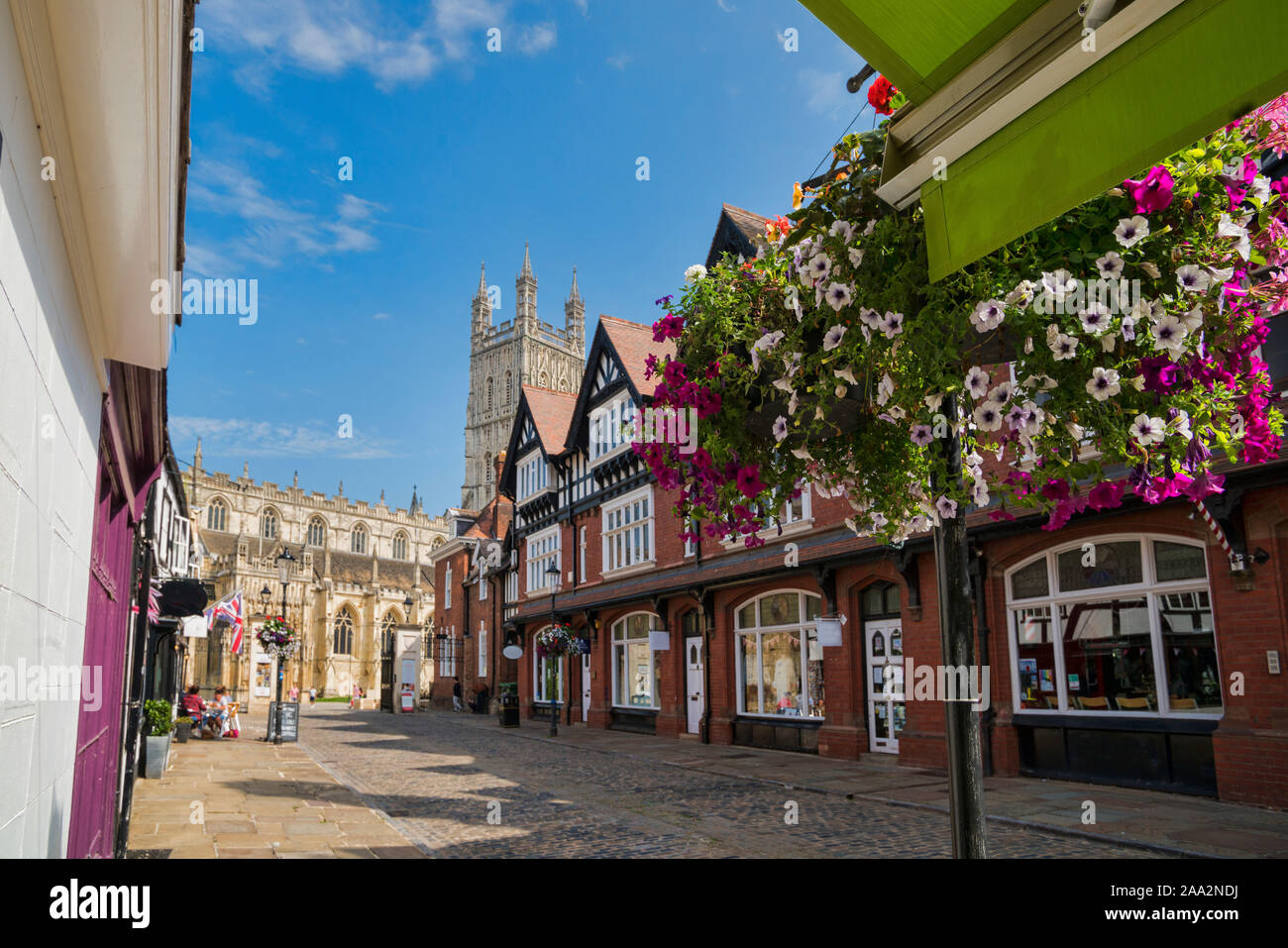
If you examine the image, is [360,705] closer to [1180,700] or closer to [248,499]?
[248,499]

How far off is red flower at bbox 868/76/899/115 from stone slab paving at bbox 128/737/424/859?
7.51 metres

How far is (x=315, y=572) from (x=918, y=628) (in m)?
68.5

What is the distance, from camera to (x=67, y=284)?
9.75 feet

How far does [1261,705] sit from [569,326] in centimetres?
10495

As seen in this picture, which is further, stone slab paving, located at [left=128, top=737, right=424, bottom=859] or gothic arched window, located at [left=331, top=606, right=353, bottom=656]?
gothic arched window, located at [left=331, top=606, right=353, bottom=656]

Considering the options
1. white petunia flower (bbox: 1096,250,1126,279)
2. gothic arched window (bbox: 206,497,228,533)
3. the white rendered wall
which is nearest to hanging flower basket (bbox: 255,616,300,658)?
the white rendered wall

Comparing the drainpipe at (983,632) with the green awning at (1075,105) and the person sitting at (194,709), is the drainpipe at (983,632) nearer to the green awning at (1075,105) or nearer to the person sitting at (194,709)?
the green awning at (1075,105)

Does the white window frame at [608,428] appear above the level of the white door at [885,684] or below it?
above

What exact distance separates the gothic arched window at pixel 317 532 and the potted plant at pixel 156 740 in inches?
3051

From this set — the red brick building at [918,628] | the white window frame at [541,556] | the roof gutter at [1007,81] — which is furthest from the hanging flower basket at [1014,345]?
the white window frame at [541,556]

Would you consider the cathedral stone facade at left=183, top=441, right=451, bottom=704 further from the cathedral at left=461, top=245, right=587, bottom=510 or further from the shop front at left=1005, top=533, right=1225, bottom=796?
the shop front at left=1005, top=533, right=1225, bottom=796

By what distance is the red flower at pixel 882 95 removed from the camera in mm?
3240

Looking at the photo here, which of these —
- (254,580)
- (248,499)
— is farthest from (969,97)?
(248,499)

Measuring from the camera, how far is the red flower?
324 centimetres
